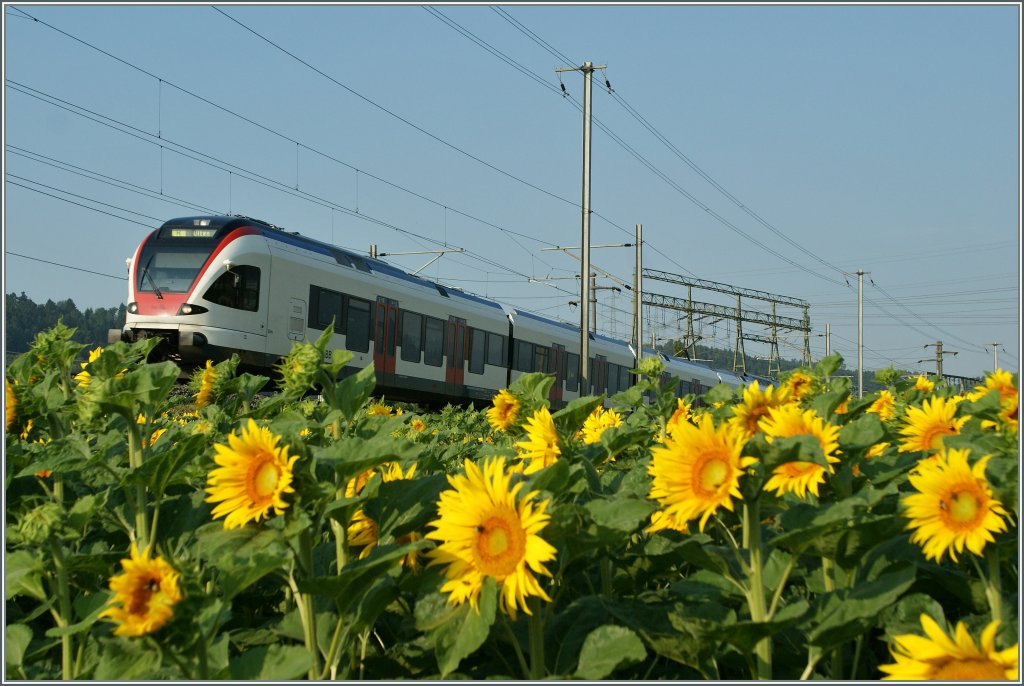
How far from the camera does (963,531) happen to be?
1.44 meters

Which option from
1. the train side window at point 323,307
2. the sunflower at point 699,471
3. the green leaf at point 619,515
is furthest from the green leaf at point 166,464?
the train side window at point 323,307

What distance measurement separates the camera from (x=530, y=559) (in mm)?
1383

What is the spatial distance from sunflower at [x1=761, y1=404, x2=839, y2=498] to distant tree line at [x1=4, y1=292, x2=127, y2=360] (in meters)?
1.44

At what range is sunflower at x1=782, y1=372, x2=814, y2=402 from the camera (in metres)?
3.15

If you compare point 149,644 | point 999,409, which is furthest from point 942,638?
point 999,409

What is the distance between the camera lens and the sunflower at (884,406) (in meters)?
3.40

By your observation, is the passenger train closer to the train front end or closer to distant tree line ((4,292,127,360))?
the train front end

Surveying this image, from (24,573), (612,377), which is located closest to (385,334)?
(612,377)

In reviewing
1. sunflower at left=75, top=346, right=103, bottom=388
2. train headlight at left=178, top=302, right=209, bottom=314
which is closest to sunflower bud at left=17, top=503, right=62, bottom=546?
sunflower at left=75, top=346, right=103, bottom=388

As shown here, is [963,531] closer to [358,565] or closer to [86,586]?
[358,565]

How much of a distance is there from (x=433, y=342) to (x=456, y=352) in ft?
3.19

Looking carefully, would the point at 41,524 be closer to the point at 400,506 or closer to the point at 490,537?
the point at 400,506

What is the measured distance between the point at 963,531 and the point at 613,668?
589 mm

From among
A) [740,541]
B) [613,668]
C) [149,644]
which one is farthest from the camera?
[740,541]
